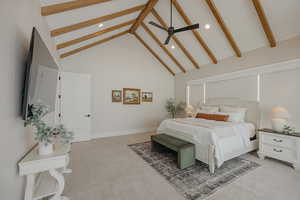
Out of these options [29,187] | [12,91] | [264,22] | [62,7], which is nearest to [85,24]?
[62,7]

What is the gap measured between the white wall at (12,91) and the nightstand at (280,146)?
4.40 meters

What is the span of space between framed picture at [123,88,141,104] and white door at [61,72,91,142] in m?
1.40

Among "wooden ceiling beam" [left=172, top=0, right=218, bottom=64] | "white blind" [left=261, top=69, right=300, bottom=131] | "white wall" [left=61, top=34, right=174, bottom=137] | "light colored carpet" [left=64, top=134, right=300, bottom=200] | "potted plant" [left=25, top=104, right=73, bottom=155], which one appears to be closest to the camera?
"potted plant" [left=25, top=104, right=73, bottom=155]

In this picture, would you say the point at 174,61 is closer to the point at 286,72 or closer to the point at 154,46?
the point at 154,46

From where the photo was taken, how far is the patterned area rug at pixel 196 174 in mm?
1965

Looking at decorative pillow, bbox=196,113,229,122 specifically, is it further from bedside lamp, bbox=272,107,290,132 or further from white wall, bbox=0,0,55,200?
white wall, bbox=0,0,55,200

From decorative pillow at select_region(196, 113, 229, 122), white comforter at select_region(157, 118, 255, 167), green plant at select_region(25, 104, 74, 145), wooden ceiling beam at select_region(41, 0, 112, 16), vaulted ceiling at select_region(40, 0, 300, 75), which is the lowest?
white comforter at select_region(157, 118, 255, 167)

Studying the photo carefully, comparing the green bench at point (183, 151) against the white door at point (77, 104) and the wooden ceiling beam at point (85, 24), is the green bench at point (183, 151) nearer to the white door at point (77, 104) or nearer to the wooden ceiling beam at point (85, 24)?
the white door at point (77, 104)

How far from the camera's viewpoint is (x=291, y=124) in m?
3.03

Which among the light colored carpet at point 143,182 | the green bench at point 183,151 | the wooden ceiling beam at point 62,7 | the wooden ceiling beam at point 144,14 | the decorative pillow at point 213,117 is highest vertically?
the wooden ceiling beam at point 144,14

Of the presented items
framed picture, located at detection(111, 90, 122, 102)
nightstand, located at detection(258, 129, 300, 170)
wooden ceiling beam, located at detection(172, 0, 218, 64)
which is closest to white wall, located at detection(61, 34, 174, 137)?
framed picture, located at detection(111, 90, 122, 102)

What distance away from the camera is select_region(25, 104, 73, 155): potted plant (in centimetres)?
137

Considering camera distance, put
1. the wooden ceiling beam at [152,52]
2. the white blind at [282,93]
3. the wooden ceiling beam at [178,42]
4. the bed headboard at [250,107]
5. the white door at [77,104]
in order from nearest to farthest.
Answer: the white blind at [282,93]
the bed headboard at [250,107]
the wooden ceiling beam at [178,42]
the white door at [77,104]
the wooden ceiling beam at [152,52]

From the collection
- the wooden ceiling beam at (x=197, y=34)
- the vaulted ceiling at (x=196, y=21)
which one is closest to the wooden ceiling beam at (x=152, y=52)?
the vaulted ceiling at (x=196, y=21)
